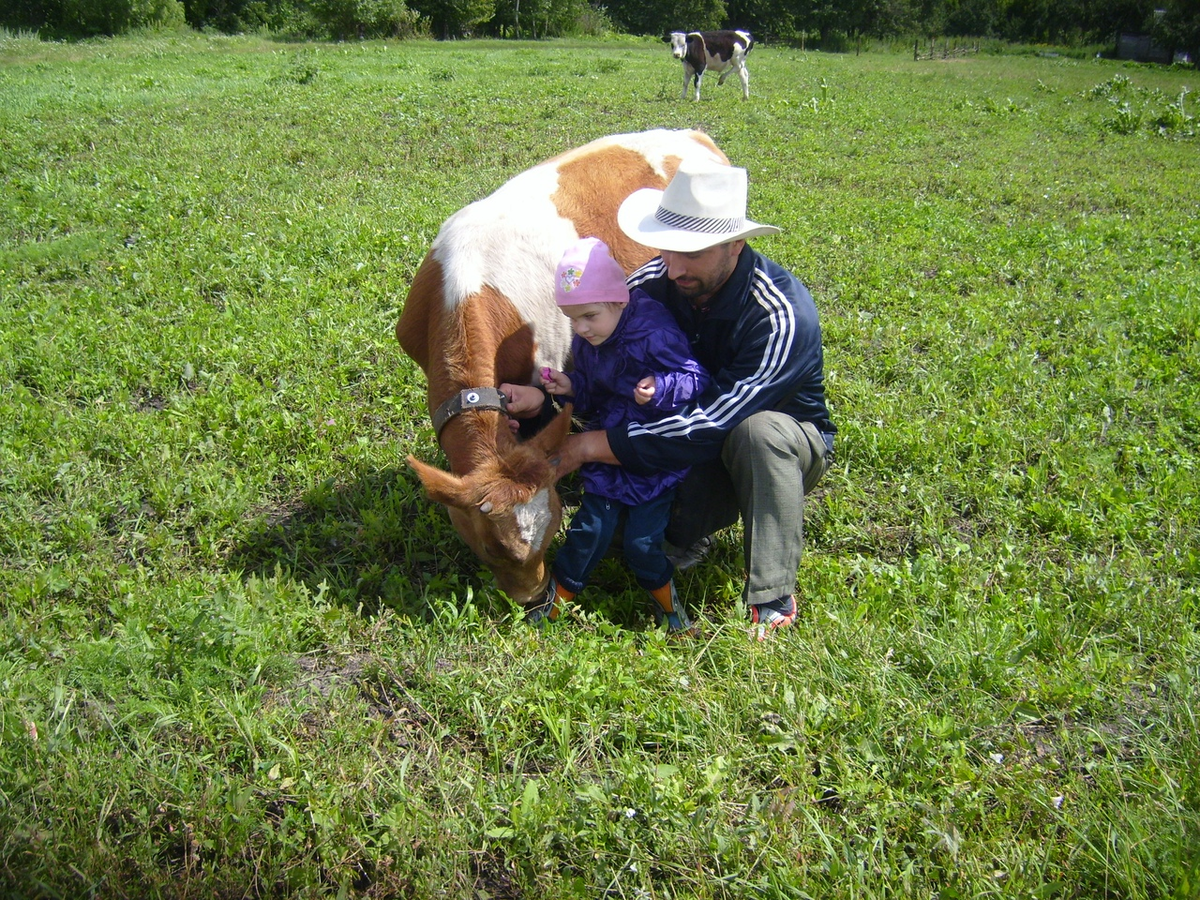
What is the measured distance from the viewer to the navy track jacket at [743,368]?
3309 millimetres

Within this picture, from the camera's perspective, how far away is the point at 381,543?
4.01 meters

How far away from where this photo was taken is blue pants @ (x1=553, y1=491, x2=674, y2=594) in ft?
11.4

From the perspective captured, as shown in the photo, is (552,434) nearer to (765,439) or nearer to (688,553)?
(765,439)

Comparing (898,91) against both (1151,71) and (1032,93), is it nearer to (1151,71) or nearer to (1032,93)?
(1032,93)

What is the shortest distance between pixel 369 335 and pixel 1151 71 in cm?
3257

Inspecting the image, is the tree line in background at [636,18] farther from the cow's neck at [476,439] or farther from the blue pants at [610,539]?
the blue pants at [610,539]

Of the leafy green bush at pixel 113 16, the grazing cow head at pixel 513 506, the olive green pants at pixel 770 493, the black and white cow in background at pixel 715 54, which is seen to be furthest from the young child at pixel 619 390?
the leafy green bush at pixel 113 16

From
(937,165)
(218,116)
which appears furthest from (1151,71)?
(218,116)

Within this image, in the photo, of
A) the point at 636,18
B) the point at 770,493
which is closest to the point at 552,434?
the point at 770,493

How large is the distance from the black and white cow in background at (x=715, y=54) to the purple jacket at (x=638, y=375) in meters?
14.3

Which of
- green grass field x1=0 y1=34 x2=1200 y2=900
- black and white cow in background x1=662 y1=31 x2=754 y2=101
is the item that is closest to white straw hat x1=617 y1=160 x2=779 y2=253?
Result: green grass field x1=0 y1=34 x2=1200 y2=900

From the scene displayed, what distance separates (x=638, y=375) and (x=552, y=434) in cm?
44

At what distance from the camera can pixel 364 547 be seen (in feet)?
13.1

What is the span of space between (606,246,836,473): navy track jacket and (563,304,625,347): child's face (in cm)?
40
